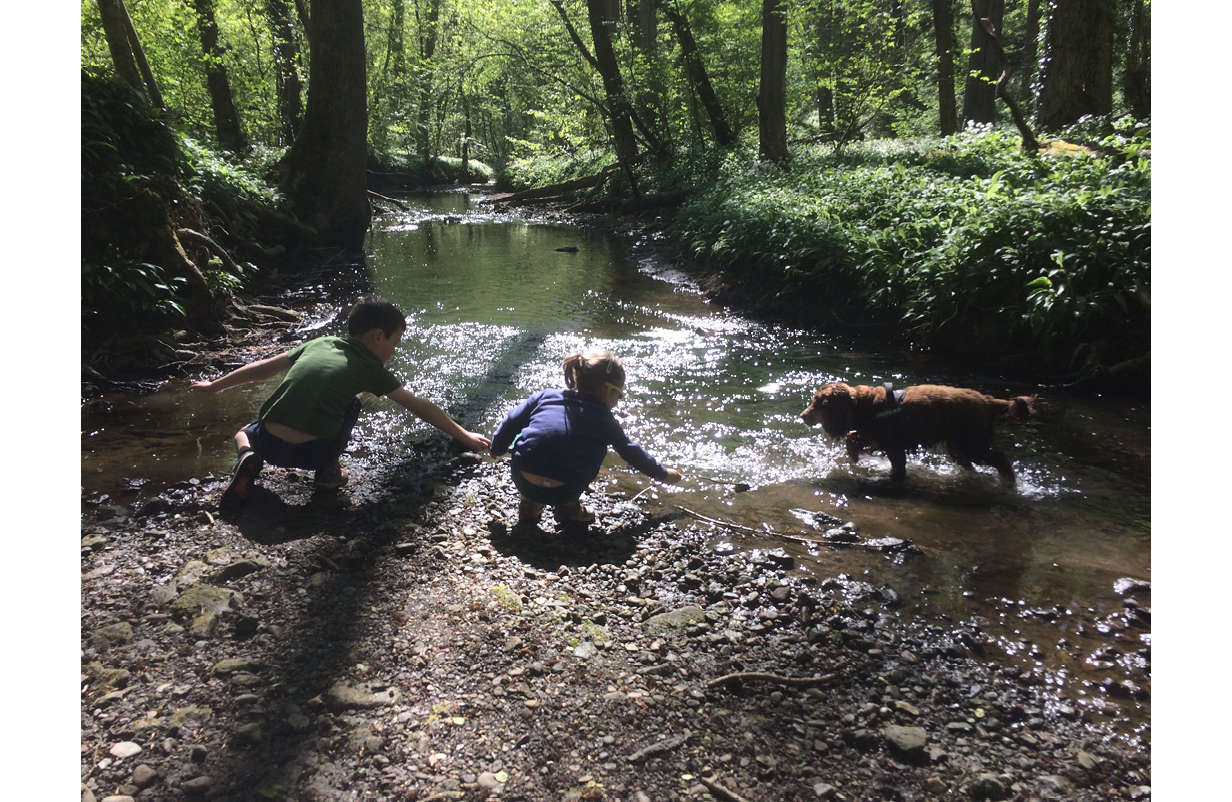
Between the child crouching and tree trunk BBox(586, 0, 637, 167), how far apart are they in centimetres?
1986

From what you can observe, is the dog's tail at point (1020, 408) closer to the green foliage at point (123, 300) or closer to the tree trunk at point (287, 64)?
the green foliage at point (123, 300)

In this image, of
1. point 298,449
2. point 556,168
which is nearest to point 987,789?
point 298,449

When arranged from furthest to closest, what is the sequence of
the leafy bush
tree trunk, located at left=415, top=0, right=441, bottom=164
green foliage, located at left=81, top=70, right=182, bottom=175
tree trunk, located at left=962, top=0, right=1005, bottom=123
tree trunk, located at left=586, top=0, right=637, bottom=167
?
tree trunk, located at left=415, top=0, right=441, bottom=164 < the leafy bush < tree trunk, located at left=962, top=0, right=1005, bottom=123 < tree trunk, located at left=586, top=0, right=637, bottom=167 < green foliage, located at left=81, top=70, right=182, bottom=175

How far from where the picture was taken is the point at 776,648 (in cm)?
306

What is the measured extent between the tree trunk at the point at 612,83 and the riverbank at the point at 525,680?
69.0 ft

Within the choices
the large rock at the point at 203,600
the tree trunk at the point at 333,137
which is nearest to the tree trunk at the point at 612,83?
the tree trunk at the point at 333,137

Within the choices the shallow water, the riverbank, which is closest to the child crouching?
the riverbank

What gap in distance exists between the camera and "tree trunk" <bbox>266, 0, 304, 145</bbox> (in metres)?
24.0

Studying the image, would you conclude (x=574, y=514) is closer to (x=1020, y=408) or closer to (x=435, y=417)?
(x=435, y=417)

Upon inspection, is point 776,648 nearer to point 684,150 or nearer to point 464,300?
point 464,300

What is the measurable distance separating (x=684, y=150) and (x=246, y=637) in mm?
23511

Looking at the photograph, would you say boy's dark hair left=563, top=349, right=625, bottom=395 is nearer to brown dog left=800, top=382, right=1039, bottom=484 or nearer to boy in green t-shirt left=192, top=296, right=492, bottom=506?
boy in green t-shirt left=192, top=296, right=492, bottom=506

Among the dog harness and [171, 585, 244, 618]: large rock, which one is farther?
the dog harness

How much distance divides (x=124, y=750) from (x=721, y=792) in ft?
6.49
